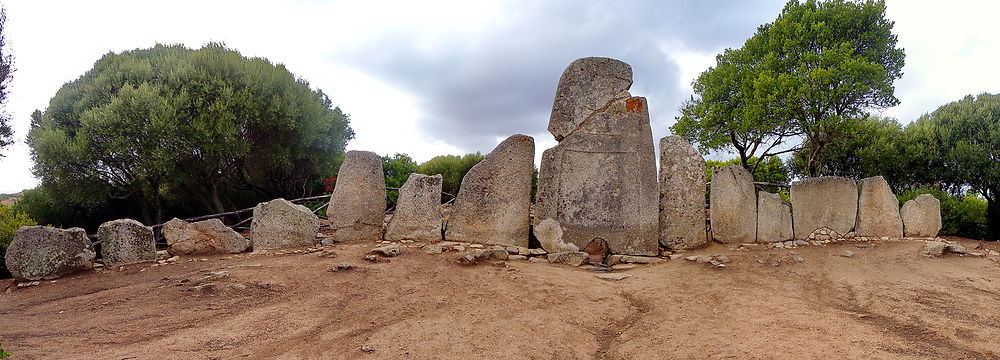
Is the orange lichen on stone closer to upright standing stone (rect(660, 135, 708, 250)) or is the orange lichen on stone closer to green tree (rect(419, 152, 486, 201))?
upright standing stone (rect(660, 135, 708, 250))

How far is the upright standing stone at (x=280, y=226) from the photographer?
9547 millimetres

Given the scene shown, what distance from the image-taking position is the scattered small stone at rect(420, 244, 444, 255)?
8.86 meters

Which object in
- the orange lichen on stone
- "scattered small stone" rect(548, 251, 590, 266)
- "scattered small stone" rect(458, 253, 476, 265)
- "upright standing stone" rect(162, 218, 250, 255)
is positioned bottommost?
"scattered small stone" rect(548, 251, 590, 266)

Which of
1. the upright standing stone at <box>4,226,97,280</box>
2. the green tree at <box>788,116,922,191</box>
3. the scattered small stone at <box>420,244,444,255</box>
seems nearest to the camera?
the upright standing stone at <box>4,226,97,280</box>

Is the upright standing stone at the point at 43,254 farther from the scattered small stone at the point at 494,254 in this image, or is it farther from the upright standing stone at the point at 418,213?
the scattered small stone at the point at 494,254

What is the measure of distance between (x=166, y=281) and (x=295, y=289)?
2.15 m

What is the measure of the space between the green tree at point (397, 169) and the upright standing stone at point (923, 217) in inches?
497

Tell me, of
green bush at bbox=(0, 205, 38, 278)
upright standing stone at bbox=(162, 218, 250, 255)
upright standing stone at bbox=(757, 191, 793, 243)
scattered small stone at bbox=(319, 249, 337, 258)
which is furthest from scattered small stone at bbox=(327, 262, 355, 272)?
upright standing stone at bbox=(757, 191, 793, 243)

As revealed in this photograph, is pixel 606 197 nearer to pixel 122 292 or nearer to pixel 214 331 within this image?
pixel 214 331

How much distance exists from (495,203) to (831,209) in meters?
6.71

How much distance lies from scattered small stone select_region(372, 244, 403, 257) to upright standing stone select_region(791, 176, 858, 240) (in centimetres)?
778

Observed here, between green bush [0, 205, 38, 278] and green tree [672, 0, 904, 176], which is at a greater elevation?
green tree [672, 0, 904, 176]

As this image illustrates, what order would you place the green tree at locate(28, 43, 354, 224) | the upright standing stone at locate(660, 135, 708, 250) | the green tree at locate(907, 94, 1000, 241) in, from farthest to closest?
the green tree at locate(907, 94, 1000, 241)
the green tree at locate(28, 43, 354, 224)
the upright standing stone at locate(660, 135, 708, 250)

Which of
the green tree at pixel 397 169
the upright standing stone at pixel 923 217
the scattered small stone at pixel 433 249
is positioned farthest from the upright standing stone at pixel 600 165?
the green tree at pixel 397 169
